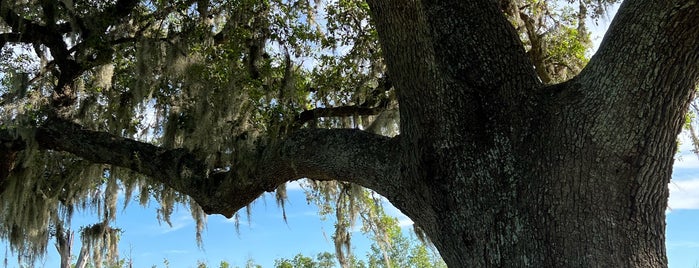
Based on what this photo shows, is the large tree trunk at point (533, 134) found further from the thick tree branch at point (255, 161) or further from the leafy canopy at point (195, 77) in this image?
the leafy canopy at point (195, 77)

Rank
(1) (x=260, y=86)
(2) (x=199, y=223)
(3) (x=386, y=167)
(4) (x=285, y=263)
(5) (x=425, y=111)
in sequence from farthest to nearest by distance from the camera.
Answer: (4) (x=285, y=263) → (2) (x=199, y=223) → (1) (x=260, y=86) → (3) (x=386, y=167) → (5) (x=425, y=111)

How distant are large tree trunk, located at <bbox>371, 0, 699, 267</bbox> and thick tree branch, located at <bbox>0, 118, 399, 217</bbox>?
0.29 m

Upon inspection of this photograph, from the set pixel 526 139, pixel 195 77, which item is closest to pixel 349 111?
pixel 195 77

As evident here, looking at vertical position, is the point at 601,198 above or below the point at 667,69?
below

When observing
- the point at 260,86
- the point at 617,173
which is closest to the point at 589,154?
the point at 617,173

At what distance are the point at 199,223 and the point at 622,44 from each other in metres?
4.80

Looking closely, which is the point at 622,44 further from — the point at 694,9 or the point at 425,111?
the point at 425,111

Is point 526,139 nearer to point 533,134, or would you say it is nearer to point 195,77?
point 533,134

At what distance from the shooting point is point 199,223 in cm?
651

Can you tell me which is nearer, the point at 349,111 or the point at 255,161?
the point at 255,161

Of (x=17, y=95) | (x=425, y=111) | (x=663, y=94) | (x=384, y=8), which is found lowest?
(x=663, y=94)

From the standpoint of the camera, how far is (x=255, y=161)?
4148 millimetres

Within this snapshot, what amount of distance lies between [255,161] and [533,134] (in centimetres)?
188

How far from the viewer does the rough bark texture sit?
8.93ft
